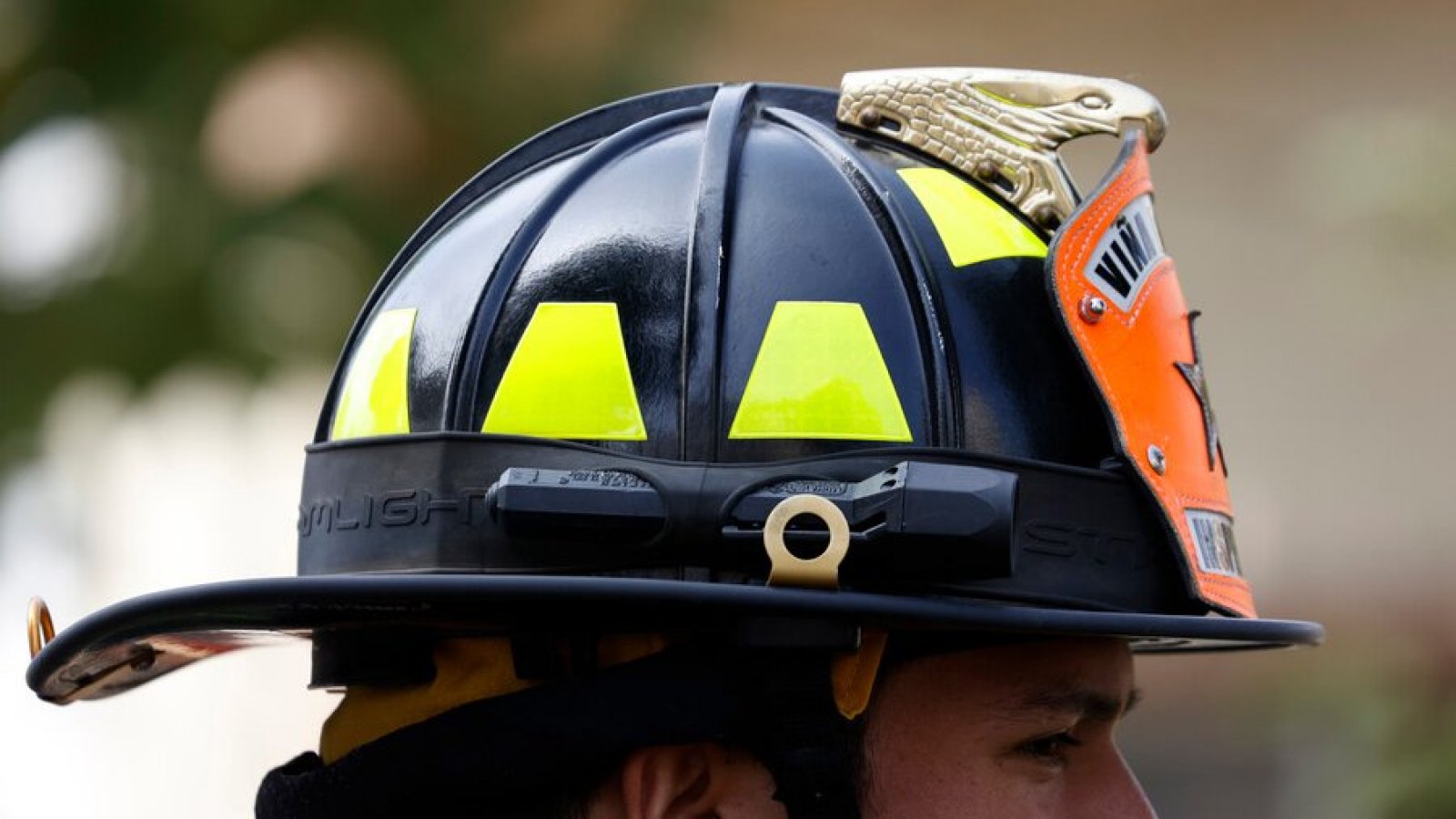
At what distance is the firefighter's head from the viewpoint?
2619 millimetres

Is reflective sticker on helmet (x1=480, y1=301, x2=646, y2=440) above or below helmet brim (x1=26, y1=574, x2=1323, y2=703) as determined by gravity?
above

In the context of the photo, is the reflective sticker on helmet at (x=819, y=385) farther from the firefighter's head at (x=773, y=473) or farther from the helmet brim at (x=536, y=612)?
the helmet brim at (x=536, y=612)

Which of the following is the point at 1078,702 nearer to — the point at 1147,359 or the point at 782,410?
the point at 1147,359

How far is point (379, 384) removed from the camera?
9.91 feet

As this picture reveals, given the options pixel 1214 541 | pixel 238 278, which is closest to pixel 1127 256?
pixel 1214 541

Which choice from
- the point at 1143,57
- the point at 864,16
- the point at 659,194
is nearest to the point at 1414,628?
the point at 1143,57

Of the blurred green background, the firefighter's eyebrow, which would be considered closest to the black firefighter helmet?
the firefighter's eyebrow

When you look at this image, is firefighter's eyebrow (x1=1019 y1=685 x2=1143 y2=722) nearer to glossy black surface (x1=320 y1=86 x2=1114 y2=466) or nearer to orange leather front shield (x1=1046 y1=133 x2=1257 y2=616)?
orange leather front shield (x1=1046 y1=133 x2=1257 y2=616)

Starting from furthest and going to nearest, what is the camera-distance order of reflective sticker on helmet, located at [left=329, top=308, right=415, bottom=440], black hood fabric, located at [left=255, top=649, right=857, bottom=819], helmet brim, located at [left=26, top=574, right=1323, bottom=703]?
reflective sticker on helmet, located at [left=329, top=308, right=415, bottom=440]
black hood fabric, located at [left=255, top=649, right=857, bottom=819]
helmet brim, located at [left=26, top=574, right=1323, bottom=703]

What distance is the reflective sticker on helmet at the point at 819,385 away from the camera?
8.85ft

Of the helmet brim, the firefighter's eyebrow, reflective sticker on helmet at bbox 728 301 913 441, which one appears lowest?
the firefighter's eyebrow

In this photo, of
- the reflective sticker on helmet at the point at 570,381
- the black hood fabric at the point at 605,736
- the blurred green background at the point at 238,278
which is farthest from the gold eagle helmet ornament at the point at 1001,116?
the blurred green background at the point at 238,278

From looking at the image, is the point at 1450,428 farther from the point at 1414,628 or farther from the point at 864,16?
the point at 864,16

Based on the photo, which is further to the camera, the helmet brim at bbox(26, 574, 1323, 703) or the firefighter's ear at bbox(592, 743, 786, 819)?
the firefighter's ear at bbox(592, 743, 786, 819)
